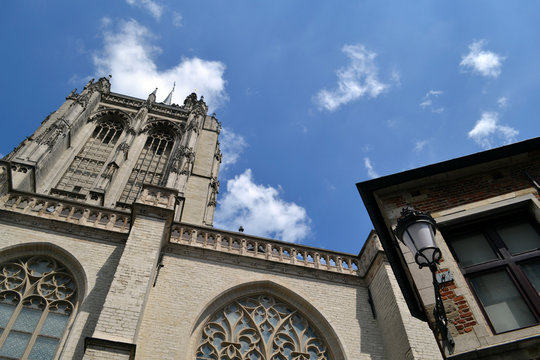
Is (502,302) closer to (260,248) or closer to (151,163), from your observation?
(260,248)

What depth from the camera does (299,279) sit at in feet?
33.0

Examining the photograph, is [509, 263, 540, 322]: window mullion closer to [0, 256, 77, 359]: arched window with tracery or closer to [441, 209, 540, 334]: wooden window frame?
[441, 209, 540, 334]: wooden window frame

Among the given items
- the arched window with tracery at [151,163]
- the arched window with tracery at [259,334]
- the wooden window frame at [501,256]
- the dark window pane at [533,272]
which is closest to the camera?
the wooden window frame at [501,256]

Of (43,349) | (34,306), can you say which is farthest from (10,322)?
(43,349)

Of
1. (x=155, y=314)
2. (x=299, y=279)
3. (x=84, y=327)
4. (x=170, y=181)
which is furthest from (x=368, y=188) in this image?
(x=170, y=181)

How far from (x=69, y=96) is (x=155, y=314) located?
1972 cm

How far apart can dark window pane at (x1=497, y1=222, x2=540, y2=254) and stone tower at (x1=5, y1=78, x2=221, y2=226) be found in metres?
11.8

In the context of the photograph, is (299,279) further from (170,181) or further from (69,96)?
(69,96)

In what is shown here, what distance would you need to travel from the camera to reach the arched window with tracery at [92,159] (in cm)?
1816

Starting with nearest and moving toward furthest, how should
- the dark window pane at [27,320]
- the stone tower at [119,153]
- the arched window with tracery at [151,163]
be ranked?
the dark window pane at [27,320], the stone tower at [119,153], the arched window with tracery at [151,163]

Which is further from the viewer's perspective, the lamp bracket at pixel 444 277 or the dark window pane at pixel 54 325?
the dark window pane at pixel 54 325

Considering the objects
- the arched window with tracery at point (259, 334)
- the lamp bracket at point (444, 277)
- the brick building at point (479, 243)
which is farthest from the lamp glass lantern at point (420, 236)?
the arched window with tracery at point (259, 334)

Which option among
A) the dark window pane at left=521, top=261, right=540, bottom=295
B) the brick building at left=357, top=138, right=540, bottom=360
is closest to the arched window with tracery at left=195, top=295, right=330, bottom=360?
the brick building at left=357, top=138, right=540, bottom=360

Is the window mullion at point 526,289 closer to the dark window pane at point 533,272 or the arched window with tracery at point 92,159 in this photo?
the dark window pane at point 533,272
